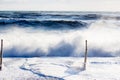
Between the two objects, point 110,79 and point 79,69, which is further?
point 79,69

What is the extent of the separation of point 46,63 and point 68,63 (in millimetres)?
1009

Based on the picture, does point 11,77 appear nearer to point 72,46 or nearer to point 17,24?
point 72,46

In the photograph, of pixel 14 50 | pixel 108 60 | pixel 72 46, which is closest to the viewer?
pixel 108 60

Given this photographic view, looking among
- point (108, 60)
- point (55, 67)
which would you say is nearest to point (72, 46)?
point (108, 60)

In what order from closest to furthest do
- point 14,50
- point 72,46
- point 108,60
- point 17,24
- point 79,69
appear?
point 79,69 < point 108,60 < point 14,50 < point 72,46 < point 17,24

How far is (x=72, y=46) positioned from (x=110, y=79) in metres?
9.99

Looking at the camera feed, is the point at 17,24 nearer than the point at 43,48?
No

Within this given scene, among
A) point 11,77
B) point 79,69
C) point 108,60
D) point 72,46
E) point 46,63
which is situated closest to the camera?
point 11,77

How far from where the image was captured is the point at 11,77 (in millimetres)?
9711

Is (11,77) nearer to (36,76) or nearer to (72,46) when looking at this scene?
(36,76)

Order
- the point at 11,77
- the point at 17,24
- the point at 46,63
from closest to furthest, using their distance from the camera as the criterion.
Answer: the point at 11,77
the point at 46,63
the point at 17,24

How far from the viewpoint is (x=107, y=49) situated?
18984 millimetres

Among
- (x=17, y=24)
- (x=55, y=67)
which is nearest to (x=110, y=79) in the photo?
(x=55, y=67)

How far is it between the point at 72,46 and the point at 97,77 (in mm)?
9748
